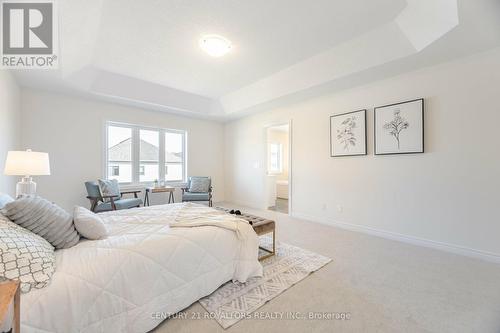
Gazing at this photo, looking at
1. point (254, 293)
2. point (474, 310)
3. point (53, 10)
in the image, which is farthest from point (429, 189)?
point (53, 10)

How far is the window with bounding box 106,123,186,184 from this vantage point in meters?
4.91

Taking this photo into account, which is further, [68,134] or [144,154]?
[144,154]

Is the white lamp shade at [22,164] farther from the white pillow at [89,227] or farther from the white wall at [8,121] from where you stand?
the white pillow at [89,227]

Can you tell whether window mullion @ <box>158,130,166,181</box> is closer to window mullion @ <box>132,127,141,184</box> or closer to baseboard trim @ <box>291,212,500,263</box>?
window mullion @ <box>132,127,141,184</box>

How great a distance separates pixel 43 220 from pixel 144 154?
4098 millimetres

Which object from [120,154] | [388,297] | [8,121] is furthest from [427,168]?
[8,121]

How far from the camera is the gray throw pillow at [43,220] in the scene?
55.2 inches

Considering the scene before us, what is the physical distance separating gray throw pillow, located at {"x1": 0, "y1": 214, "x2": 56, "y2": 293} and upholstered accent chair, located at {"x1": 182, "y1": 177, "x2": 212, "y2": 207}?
3.66 metres

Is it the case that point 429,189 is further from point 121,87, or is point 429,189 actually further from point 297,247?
point 121,87

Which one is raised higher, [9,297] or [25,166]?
[25,166]

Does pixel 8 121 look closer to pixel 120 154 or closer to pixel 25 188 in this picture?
pixel 25 188

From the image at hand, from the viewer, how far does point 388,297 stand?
188 cm

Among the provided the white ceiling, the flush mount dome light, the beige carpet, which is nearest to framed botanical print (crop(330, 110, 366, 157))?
→ the white ceiling

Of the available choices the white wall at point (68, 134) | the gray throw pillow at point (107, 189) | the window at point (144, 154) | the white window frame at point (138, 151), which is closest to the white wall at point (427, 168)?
the white window frame at point (138, 151)
